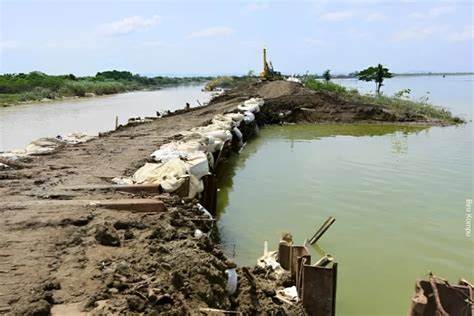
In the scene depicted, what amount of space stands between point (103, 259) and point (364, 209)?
586 cm

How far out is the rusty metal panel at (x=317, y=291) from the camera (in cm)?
437

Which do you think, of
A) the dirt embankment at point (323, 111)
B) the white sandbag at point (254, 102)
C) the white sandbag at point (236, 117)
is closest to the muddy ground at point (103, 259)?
the white sandbag at point (236, 117)

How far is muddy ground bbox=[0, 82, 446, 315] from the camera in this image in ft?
10.4

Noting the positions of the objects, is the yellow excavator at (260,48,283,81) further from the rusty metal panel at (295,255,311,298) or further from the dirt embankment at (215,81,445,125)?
the rusty metal panel at (295,255,311,298)

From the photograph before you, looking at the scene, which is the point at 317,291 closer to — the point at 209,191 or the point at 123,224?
the point at 123,224

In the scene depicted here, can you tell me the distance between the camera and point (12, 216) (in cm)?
487

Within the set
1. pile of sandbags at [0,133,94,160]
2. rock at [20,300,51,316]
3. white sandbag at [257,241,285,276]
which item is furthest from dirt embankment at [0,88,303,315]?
pile of sandbags at [0,133,94,160]

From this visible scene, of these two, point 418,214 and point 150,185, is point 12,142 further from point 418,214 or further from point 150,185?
point 418,214

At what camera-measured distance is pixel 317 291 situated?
4.40m

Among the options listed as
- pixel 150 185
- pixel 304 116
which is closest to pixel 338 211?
pixel 150 185

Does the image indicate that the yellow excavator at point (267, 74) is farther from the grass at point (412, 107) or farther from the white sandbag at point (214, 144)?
the white sandbag at point (214, 144)

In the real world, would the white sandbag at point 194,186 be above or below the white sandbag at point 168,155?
below

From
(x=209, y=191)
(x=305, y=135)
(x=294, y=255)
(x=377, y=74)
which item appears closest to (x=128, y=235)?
(x=294, y=255)

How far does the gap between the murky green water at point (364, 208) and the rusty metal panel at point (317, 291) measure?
93cm
